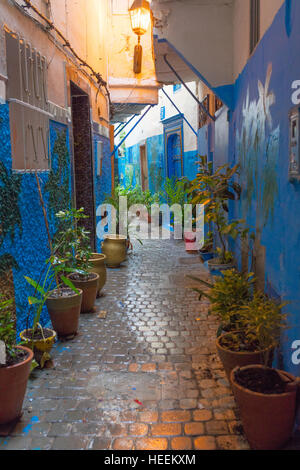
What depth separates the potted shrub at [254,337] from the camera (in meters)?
2.83

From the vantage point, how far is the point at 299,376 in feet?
8.84

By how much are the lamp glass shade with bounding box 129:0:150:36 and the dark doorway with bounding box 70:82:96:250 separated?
85.7 inches

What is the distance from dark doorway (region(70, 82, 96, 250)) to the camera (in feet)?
23.8

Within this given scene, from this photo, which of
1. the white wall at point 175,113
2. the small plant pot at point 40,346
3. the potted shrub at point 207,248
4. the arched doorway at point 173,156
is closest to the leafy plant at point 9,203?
the small plant pot at point 40,346

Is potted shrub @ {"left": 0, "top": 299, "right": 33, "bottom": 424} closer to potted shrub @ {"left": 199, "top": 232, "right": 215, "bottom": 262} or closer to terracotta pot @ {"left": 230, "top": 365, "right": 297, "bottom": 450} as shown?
terracotta pot @ {"left": 230, "top": 365, "right": 297, "bottom": 450}

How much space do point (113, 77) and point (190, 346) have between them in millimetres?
7955

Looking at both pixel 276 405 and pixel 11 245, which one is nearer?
pixel 276 405

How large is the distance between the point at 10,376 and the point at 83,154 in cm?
517

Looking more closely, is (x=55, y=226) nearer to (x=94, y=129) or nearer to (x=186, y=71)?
(x=94, y=129)

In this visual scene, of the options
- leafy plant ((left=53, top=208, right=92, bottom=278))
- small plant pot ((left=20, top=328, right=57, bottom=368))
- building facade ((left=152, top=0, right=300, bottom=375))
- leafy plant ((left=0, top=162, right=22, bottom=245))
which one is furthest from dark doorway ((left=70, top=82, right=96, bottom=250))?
small plant pot ((left=20, top=328, right=57, bottom=368))

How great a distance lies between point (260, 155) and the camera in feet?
12.9

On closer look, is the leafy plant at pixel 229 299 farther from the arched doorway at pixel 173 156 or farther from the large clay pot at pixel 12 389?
the arched doorway at pixel 173 156

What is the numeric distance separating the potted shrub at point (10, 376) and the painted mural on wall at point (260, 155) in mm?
2280

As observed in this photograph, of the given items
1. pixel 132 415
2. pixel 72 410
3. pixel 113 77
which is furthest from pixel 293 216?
pixel 113 77
